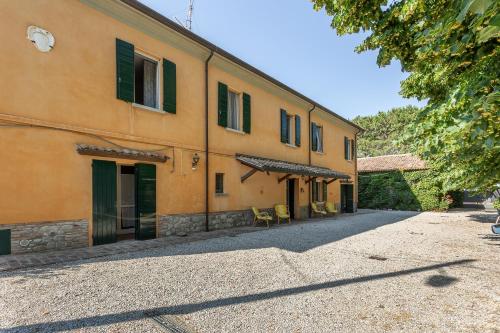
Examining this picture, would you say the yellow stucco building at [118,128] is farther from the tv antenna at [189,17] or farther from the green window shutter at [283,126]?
the tv antenna at [189,17]

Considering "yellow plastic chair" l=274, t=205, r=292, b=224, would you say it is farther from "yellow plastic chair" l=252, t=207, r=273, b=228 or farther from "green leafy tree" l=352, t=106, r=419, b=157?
"green leafy tree" l=352, t=106, r=419, b=157

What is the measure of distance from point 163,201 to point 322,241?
4.78 meters

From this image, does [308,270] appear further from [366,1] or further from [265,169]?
[265,169]

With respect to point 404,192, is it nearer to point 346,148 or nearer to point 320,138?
point 346,148

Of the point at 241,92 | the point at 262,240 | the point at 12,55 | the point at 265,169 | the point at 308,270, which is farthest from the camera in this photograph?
the point at 241,92

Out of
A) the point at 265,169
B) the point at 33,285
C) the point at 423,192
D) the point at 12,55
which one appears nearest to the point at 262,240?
the point at 265,169

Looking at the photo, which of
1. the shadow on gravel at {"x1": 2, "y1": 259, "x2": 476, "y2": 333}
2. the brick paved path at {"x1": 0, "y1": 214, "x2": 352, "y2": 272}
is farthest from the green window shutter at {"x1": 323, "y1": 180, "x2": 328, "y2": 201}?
the shadow on gravel at {"x1": 2, "y1": 259, "x2": 476, "y2": 333}

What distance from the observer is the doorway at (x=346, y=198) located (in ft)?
67.1

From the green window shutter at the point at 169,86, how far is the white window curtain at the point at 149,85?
1.17ft

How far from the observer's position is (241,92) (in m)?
12.0

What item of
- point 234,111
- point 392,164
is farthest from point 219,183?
point 392,164

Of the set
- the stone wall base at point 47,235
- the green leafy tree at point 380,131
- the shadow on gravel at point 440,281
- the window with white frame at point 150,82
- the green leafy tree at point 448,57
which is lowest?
the shadow on gravel at point 440,281

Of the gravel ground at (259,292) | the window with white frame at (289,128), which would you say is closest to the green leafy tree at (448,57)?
the gravel ground at (259,292)

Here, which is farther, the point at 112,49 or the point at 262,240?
the point at 262,240
